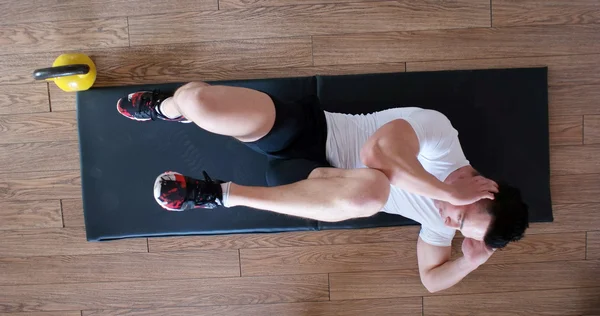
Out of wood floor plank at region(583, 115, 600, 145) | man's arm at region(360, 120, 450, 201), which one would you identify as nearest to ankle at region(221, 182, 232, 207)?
man's arm at region(360, 120, 450, 201)

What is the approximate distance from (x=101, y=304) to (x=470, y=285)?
5.21ft

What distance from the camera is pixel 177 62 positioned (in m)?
1.82

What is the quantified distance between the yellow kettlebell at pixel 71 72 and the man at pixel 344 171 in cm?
36

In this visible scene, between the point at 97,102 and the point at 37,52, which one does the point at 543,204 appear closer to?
the point at 97,102

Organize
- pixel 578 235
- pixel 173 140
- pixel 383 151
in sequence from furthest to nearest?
1. pixel 578 235
2. pixel 173 140
3. pixel 383 151

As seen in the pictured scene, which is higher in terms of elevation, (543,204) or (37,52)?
(37,52)

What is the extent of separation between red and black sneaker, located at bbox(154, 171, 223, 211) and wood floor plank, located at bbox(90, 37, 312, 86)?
2.04ft

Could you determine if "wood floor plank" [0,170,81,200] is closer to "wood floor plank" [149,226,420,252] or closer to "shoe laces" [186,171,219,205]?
"wood floor plank" [149,226,420,252]

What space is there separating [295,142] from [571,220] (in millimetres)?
1262

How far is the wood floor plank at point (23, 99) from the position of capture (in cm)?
181

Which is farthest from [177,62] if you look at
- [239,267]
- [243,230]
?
[239,267]

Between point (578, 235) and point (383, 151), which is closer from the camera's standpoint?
point (383, 151)

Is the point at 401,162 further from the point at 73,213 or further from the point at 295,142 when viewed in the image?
the point at 73,213

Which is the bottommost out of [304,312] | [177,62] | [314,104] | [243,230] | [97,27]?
[304,312]
